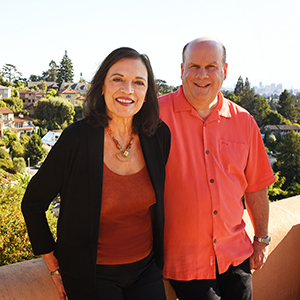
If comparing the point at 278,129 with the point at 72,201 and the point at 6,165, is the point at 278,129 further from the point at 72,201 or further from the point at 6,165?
the point at 72,201

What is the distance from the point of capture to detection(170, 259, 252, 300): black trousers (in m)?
1.47

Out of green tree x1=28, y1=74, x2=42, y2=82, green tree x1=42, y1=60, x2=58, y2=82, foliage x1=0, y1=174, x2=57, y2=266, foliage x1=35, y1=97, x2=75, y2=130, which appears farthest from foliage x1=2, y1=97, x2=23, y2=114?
foliage x1=0, y1=174, x2=57, y2=266

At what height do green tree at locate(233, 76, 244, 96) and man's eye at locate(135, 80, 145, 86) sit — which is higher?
man's eye at locate(135, 80, 145, 86)

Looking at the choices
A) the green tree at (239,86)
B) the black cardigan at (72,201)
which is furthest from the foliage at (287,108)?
the black cardigan at (72,201)

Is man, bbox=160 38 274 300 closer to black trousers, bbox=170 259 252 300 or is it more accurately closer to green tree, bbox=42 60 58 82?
black trousers, bbox=170 259 252 300

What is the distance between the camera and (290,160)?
27.5 meters

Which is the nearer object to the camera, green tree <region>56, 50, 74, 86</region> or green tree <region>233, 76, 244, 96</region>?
green tree <region>233, 76, 244, 96</region>

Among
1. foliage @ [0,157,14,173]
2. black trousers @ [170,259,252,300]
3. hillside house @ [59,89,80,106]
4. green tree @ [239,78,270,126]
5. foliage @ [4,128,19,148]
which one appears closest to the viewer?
black trousers @ [170,259,252,300]

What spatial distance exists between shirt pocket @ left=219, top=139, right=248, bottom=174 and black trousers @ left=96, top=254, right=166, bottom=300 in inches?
24.3

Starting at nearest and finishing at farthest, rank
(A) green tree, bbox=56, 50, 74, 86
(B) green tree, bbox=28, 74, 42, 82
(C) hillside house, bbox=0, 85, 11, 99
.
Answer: (C) hillside house, bbox=0, 85, 11, 99, (A) green tree, bbox=56, 50, 74, 86, (B) green tree, bbox=28, 74, 42, 82

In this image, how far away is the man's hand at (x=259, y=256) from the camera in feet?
5.50

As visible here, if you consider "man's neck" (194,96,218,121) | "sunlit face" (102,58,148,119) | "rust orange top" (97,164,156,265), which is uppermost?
"sunlit face" (102,58,148,119)

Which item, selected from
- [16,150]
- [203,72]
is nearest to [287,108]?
[16,150]

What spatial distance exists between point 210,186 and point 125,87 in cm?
60
